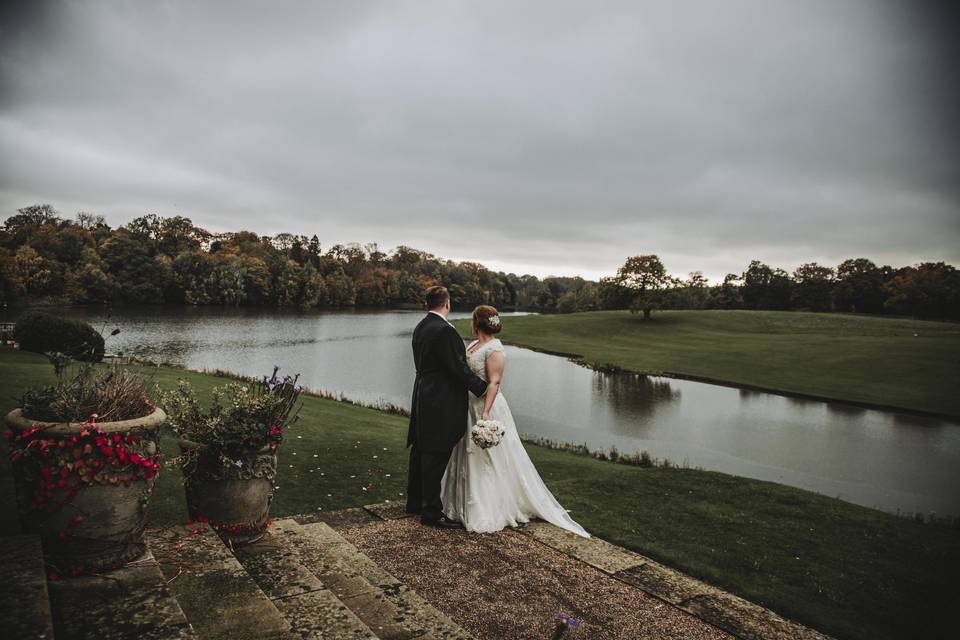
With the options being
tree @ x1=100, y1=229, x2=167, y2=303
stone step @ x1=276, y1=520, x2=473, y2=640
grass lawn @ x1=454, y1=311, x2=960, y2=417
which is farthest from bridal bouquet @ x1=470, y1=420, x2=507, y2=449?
tree @ x1=100, y1=229, x2=167, y2=303

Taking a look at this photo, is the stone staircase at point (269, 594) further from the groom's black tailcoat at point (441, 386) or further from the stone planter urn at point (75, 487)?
the groom's black tailcoat at point (441, 386)

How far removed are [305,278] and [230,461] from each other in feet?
343

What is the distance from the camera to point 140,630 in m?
2.60

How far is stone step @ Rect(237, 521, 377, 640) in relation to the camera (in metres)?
3.08

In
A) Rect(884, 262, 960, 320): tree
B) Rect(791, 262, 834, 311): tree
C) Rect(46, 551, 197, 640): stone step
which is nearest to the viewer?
Rect(46, 551, 197, 640): stone step

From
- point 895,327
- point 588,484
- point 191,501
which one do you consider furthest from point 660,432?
point 895,327

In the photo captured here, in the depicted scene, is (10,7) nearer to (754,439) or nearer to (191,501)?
(191,501)

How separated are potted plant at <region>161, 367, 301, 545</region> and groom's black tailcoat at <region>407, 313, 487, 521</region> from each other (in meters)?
1.71

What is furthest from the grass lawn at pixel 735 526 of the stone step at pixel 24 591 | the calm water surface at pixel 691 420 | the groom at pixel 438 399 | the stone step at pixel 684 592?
the calm water surface at pixel 691 420

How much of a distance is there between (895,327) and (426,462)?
64617 millimetres

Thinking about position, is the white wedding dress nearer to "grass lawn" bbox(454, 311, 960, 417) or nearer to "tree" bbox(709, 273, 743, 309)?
"grass lawn" bbox(454, 311, 960, 417)

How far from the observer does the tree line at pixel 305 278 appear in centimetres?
6362

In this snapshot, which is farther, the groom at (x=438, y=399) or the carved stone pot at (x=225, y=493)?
the groom at (x=438, y=399)

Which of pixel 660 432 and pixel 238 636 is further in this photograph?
pixel 660 432
